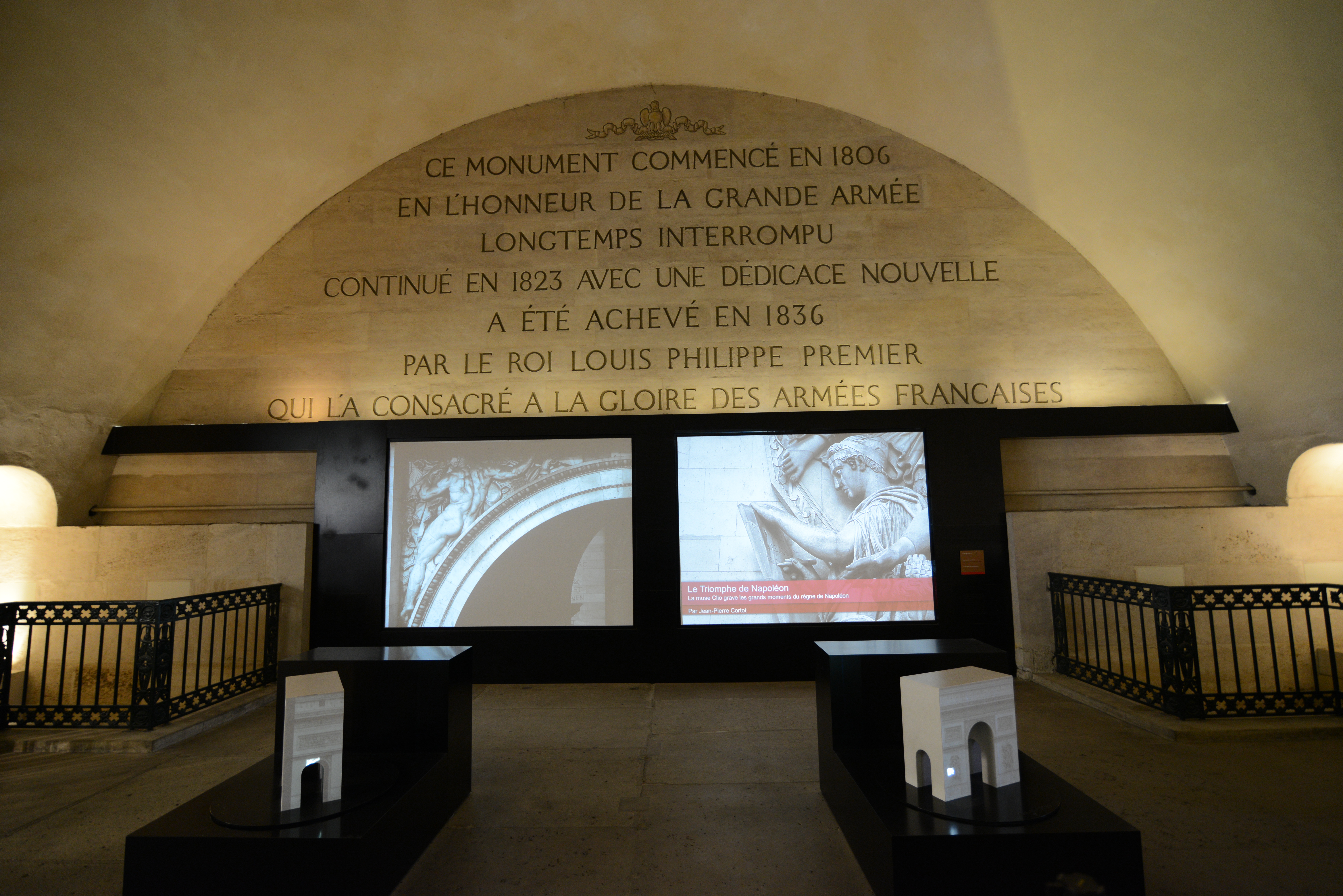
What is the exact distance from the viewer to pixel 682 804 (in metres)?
3.53

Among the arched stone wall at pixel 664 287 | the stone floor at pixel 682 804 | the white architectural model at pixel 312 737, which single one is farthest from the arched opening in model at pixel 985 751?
the arched stone wall at pixel 664 287

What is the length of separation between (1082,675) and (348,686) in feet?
19.0

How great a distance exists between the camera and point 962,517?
651 centimetres

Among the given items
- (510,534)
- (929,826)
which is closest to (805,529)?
(510,534)

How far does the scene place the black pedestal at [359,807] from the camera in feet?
7.73

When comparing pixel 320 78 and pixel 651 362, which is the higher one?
pixel 320 78

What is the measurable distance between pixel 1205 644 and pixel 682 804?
5.15 meters

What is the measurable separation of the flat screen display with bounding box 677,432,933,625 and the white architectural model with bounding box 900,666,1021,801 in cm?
366

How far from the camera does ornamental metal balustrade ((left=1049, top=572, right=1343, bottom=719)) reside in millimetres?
4637

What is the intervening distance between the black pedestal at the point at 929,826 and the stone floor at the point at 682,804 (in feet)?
1.09

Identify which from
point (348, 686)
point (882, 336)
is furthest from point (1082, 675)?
point (348, 686)

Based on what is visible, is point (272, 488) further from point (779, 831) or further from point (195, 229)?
point (779, 831)

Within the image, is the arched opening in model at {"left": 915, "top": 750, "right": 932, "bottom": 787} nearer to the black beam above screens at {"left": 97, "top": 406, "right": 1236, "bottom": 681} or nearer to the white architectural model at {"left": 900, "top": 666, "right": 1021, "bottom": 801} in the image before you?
the white architectural model at {"left": 900, "top": 666, "right": 1021, "bottom": 801}
